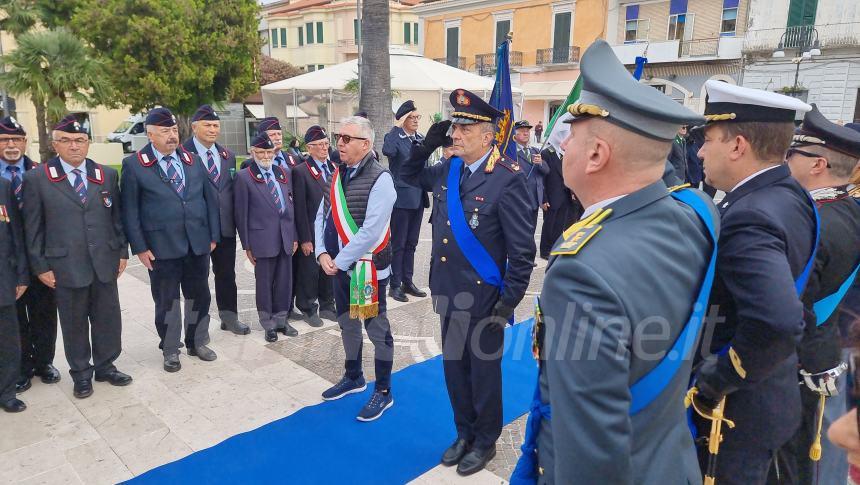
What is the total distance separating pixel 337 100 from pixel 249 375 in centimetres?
1227

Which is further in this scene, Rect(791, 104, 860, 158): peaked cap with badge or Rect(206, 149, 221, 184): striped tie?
Rect(206, 149, 221, 184): striped tie

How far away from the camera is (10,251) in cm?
392

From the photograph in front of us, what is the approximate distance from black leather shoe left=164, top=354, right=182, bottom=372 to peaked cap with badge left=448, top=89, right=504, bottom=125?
10.4 feet

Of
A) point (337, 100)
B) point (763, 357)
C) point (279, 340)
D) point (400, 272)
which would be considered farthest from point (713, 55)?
point (763, 357)

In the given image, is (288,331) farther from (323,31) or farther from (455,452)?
(323,31)

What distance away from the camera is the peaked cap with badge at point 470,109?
10.4 ft

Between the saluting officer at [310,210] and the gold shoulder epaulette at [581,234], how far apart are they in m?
4.41

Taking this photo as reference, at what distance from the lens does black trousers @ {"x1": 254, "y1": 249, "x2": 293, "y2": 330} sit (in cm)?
545

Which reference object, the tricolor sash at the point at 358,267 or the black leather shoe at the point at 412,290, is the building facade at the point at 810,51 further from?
the tricolor sash at the point at 358,267

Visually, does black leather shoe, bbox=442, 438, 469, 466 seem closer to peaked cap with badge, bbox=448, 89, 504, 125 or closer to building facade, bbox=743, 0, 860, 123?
peaked cap with badge, bbox=448, 89, 504, 125

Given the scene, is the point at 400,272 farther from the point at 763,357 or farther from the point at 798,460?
the point at 763,357

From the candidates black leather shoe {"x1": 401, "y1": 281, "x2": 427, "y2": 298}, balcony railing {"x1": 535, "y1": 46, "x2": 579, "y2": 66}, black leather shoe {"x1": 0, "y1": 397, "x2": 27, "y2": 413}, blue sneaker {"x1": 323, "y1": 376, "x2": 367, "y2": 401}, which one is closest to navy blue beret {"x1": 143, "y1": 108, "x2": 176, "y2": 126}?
black leather shoe {"x1": 0, "y1": 397, "x2": 27, "y2": 413}

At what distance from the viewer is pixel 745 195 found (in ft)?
6.55

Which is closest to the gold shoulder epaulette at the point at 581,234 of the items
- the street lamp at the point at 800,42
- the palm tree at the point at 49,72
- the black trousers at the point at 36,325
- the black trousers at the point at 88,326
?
the black trousers at the point at 88,326
